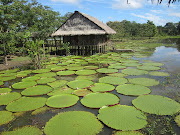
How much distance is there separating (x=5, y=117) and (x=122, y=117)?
2.45m

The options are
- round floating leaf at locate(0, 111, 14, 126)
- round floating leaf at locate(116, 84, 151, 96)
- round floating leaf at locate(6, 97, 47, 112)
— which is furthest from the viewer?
round floating leaf at locate(116, 84, 151, 96)

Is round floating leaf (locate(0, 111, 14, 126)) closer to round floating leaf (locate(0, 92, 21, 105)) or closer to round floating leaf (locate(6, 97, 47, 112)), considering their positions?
round floating leaf (locate(6, 97, 47, 112))

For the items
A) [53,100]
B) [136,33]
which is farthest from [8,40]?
[136,33]

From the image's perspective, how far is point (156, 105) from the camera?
325cm

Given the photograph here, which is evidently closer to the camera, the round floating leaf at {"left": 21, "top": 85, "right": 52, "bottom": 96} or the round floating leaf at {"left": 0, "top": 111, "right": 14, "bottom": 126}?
the round floating leaf at {"left": 0, "top": 111, "right": 14, "bottom": 126}

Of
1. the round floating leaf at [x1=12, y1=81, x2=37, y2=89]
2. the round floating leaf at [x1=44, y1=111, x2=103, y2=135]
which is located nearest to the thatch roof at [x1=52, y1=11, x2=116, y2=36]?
the round floating leaf at [x1=12, y1=81, x2=37, y2=89]

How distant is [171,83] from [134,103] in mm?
2091

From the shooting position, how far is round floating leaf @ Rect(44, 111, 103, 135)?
250 cm

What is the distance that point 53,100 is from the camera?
3686 mm

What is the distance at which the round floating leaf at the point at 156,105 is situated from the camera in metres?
3.01

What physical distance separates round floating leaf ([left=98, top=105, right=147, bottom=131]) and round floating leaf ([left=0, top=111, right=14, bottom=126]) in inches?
73.9

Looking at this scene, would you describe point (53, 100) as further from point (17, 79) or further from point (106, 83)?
point (17, 79)

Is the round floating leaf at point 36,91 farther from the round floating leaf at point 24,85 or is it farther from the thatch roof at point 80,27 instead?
the thatch roof at point 80,27

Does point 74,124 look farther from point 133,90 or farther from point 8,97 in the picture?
point 8,97
